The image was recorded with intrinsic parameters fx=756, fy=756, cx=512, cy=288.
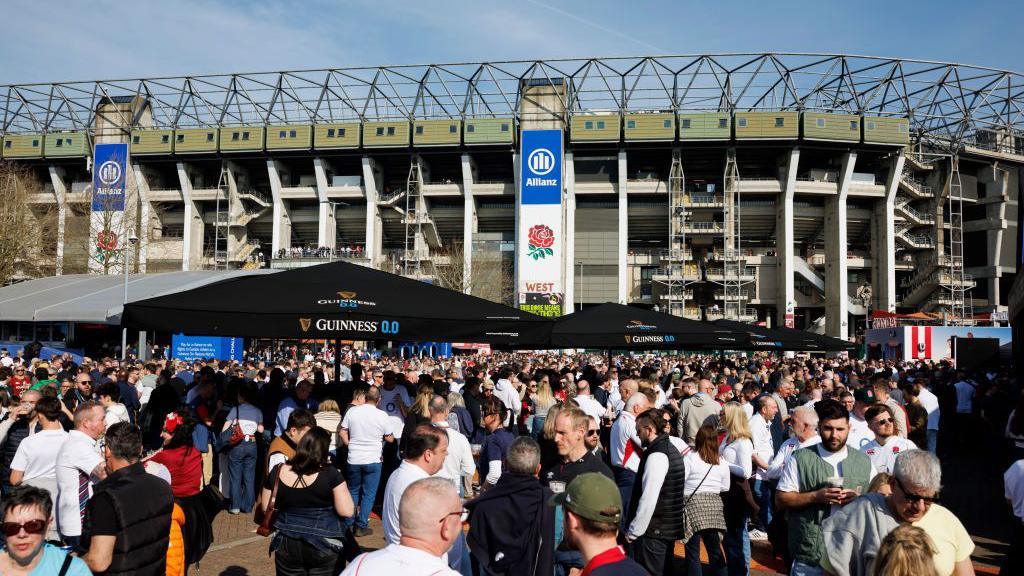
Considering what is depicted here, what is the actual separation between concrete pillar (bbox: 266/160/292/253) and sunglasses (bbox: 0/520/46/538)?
61510 millimetres

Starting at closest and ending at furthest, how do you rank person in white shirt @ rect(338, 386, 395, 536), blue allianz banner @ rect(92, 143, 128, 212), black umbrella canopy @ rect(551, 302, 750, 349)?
person in white shirt @ rect(338, 386, 395, 536) → black umbrella canopy @ rect(551, 302, 750, 349) → blue allianz banner @ rect(92, 143, 128, 212)

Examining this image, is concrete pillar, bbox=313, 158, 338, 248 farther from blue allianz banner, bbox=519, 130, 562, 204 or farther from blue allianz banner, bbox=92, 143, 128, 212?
blue allianz banner, bbox=519, 130, 562, 204

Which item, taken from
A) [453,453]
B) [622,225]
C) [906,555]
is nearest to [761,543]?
[453,453]

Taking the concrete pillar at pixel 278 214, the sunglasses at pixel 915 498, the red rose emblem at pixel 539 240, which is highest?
the concrete pillar at pixel 278 214

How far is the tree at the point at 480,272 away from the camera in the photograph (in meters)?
58.6

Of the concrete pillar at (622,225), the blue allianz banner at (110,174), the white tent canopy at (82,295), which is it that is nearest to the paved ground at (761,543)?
the white tent canopy at (82,295)

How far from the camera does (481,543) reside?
4410 mm

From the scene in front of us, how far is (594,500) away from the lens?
10.1 feet

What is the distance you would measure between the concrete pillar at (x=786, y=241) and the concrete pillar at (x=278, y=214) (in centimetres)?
4074

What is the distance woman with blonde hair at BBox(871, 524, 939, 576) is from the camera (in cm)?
293

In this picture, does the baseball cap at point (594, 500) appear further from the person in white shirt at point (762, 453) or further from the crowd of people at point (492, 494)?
the person in white shirt at point (762, 453)

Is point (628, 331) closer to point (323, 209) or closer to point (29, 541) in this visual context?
point (29, 541)

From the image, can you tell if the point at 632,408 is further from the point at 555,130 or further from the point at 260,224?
the point at 260,224

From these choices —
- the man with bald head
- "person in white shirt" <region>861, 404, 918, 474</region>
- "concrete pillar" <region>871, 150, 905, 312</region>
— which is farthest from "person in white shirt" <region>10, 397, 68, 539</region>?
"concrete pillar" <region>871, 150, 905, 312</region>
